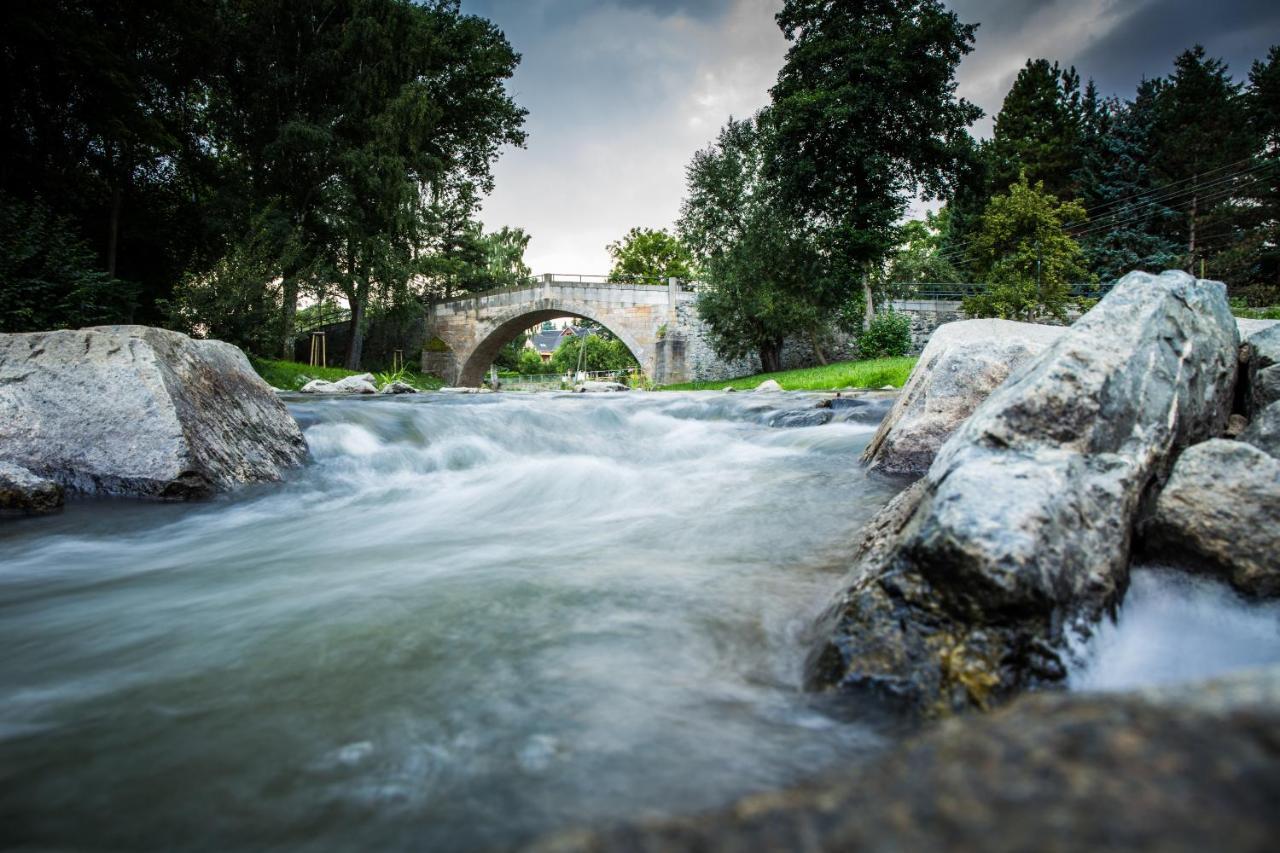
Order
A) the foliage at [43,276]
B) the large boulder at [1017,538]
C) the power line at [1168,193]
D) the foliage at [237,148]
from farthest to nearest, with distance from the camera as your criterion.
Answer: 1. the power line at [1168,193]
2. the foliage at [237,148]
3. the foliage at [43,276]
4. the large boulder at [1017,538]

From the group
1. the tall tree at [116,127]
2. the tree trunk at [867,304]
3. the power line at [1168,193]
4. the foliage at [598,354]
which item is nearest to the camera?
the tall tree at [116,127]

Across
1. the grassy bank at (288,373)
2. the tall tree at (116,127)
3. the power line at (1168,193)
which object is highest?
the power line at (1168,193)

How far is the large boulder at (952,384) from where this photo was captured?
4.52m

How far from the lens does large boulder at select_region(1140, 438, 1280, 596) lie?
1.95 m

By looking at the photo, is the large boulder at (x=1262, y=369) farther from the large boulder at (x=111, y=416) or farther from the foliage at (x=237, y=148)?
the foliage at (x=237, y=148)

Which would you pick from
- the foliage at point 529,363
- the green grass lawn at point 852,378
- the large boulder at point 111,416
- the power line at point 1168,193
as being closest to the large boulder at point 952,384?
the large boulder at point 111,416

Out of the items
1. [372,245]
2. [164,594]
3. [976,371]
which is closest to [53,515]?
[164,594]

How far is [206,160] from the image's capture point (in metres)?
20.0

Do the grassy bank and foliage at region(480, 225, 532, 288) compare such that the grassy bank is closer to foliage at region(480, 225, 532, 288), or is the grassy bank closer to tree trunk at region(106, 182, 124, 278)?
tree trunk at region(106, 182, 124, 278)

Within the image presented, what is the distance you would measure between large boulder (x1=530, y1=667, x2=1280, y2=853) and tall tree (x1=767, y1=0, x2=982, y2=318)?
72.0ft

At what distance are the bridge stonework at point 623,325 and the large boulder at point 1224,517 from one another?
77.6ft

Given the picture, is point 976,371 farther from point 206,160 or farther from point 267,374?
point 206,160

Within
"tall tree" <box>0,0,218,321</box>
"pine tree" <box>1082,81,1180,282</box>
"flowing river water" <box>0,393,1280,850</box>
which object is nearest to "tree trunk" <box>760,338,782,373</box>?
"pine tree" <box>1082,81,1180,282</box>

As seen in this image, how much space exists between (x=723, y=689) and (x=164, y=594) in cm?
269
